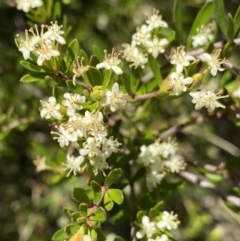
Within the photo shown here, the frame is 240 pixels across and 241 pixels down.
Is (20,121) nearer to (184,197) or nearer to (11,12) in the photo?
(11,12)

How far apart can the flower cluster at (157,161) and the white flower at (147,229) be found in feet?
0.45

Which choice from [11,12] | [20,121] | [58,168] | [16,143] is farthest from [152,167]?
[11,12]

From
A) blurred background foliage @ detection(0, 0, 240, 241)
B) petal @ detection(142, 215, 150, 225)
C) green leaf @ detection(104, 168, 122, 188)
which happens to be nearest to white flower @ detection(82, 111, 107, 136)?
green leaf @ detection(104, 168, 122, 188)

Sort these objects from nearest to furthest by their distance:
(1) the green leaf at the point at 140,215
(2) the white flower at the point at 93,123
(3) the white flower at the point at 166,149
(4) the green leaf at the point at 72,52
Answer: (2) the white flower at the point at 93,123, (4) the green leaf at the point at 72,52, (1) the green leaf at the point at 140,215, (3) the white flower at the point at 166,149

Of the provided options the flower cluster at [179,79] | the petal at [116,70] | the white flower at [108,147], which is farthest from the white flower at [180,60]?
the white flower at [108,147]

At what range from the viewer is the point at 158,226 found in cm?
117

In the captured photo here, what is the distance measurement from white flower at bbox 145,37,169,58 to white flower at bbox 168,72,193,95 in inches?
7.6

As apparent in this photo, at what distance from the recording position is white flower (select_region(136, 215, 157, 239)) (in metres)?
1.15

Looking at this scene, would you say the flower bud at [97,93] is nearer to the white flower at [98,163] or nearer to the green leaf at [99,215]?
the white flower at [98,163]

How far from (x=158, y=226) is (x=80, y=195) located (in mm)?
250

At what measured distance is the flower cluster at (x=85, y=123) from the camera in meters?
0.99

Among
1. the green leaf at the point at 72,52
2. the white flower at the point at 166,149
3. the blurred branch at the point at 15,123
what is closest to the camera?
the green leaf at the point at 72,52

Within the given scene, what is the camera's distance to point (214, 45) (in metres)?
1.25

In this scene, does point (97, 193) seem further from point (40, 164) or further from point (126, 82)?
point (40, 164)
